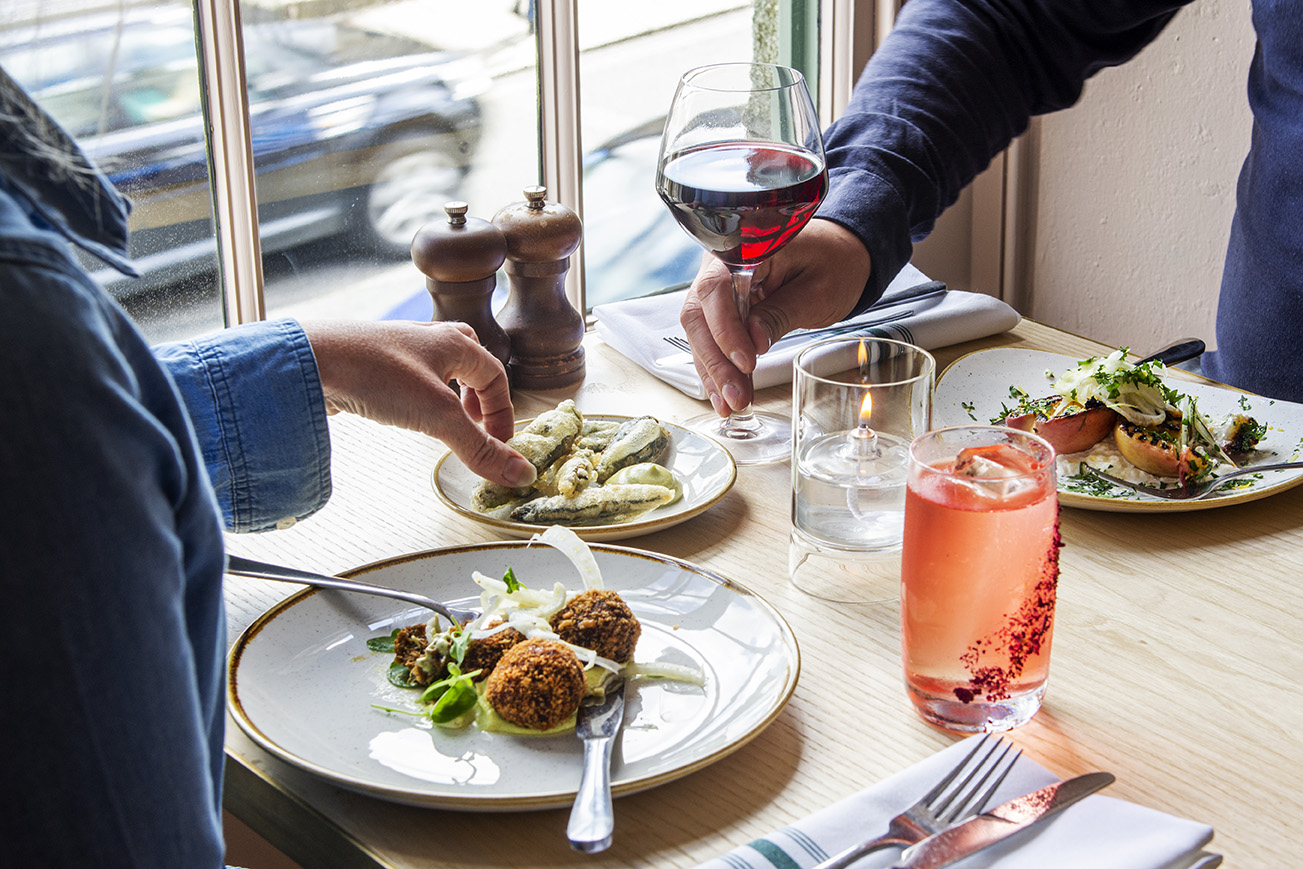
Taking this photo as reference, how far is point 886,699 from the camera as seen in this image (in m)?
0.75

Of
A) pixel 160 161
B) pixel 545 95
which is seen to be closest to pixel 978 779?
pixel 160 161

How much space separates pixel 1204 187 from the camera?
219 centimetres

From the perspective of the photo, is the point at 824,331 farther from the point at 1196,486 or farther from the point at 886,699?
the point at 886,699

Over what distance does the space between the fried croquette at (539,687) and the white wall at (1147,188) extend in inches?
74.2

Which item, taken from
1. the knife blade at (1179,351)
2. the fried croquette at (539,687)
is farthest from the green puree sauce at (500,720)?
the knife blade at (1179,351)

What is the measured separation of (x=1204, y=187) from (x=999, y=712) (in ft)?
5.94

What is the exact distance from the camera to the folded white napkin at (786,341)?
126cm

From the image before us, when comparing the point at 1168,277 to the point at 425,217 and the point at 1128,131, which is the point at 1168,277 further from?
the point at 425,217

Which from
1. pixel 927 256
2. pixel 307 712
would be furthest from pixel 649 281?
pixel 307 712

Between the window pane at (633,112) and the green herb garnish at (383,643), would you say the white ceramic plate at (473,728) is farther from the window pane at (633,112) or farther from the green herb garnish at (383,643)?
the window pane at (633,112)

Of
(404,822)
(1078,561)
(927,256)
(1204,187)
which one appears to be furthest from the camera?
(927,256)

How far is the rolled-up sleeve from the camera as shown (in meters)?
0.87

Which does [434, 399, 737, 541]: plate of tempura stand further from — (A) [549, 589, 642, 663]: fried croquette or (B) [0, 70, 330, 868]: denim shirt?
(B) [0, 70, 330, 868]: denim shirt

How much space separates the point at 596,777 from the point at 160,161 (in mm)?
1235
